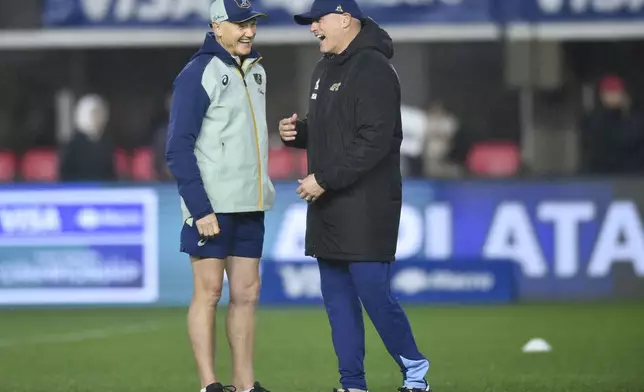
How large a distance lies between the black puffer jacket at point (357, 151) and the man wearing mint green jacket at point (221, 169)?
13.3 inches

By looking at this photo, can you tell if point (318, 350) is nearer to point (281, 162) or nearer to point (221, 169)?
point (221, 169)

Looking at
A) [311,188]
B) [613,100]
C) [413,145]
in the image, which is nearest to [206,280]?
[311,188]

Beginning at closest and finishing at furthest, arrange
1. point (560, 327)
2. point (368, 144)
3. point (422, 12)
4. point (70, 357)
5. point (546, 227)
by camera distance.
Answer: point (368, 144), point (70, 357), point (560, 327), point (546, 227), point (422, 12)

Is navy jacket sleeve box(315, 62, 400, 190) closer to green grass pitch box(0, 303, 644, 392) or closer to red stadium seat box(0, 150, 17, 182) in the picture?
green grass pitch box(0, 303, 644, 392)

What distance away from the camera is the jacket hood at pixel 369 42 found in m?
8.61

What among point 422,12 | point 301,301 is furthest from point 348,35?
point 422,12

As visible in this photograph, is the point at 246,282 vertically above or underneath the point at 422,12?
underneath

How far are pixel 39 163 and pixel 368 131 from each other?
11.1m

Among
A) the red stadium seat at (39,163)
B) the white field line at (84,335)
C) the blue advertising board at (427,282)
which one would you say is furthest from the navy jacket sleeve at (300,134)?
the red stadium seat at (39,163)

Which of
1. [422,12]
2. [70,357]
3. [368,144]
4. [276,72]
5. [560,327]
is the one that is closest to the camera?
[368,144]

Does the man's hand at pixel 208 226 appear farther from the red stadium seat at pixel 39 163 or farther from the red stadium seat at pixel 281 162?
the red stadium seat at pixel 39 163

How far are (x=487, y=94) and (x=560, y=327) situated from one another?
23.0 ft

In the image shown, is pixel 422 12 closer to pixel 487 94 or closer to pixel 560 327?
pixel 487 94

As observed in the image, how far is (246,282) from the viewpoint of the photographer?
8656 millimetres
